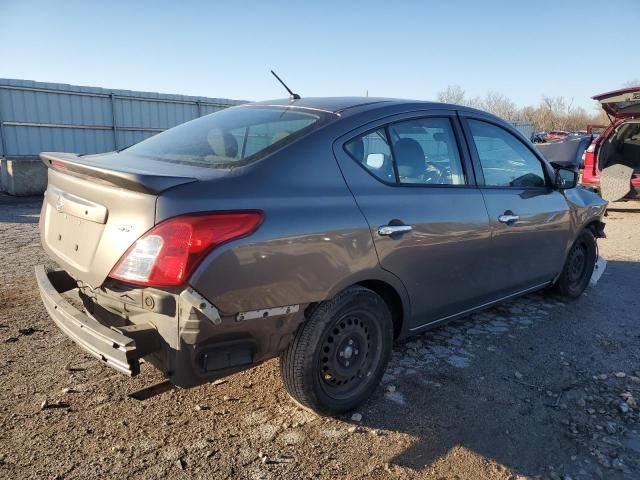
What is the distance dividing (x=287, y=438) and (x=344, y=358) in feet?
1.70

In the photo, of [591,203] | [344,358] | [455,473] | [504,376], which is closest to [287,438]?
[344,358]

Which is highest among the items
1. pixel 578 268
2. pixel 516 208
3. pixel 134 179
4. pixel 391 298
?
pixel 134 179

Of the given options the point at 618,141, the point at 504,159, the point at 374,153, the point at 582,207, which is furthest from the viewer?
the point at 618,141

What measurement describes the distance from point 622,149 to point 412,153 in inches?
396

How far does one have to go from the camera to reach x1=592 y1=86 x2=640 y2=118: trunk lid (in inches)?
333

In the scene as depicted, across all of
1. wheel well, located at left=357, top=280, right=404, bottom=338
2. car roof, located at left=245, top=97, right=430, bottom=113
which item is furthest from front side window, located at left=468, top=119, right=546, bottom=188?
wheel well, located at left=357, top=280, right=404, bottom=338

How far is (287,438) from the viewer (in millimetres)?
2588

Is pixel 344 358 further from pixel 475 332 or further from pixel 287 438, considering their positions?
pixel 475 332

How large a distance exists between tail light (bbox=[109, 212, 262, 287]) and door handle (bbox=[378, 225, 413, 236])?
0.93 metres

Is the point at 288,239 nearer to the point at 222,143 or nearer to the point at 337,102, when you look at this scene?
the point at 222,143

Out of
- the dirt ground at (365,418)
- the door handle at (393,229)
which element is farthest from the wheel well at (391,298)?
the dirt ground at (365,418)

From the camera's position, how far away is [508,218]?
3625 millimetres

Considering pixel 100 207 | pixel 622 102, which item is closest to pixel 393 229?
pixel 100 207

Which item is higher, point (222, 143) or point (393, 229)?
point (222, 143)
